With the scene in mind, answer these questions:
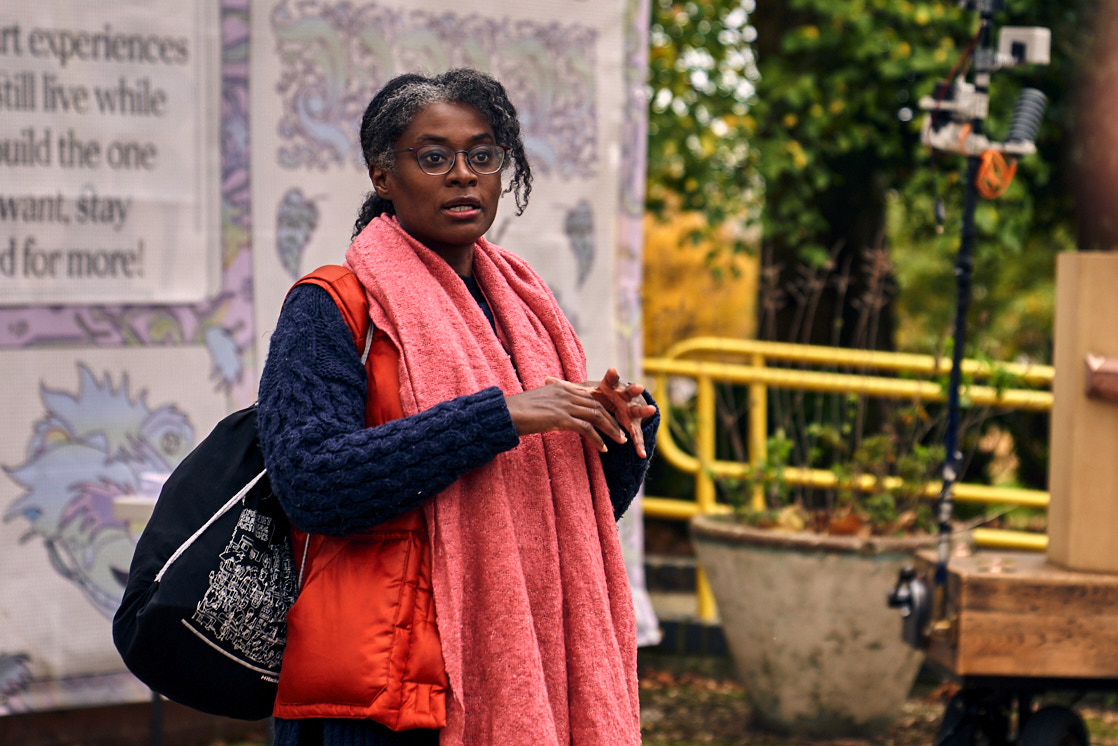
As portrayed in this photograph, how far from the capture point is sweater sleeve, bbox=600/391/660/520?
2133 mm

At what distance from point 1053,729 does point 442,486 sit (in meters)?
2.55

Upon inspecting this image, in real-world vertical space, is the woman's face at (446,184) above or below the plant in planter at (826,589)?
above

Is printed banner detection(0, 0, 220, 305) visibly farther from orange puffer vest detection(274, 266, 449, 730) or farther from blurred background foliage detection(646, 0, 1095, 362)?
blurred background foliage detection(646, 0, 1095, 362)

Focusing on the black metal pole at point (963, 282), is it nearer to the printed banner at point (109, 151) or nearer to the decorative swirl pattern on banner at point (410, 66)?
the decorative swirl pattern on banner at point (410, 66)

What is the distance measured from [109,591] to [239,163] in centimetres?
148

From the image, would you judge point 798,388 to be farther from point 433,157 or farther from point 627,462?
point 433,157

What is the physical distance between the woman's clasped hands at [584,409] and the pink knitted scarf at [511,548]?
97 mm

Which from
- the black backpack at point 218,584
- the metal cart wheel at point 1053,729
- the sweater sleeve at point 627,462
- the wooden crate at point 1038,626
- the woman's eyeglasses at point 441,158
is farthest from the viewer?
the metal cart wheel at point 1053,729

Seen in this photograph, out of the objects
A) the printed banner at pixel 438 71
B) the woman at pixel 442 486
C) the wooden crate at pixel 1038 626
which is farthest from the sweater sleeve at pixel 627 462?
the printed banner at pixel 438 71

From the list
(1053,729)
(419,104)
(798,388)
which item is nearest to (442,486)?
(419,104)

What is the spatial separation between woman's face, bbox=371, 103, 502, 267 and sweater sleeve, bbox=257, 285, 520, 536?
0.26m

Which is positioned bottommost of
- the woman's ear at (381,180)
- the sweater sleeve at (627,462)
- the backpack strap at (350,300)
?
the sweater sleeve at (627,462)

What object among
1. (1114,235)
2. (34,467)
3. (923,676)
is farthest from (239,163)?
(1114,235)

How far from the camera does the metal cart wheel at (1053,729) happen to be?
3652 millimetres
